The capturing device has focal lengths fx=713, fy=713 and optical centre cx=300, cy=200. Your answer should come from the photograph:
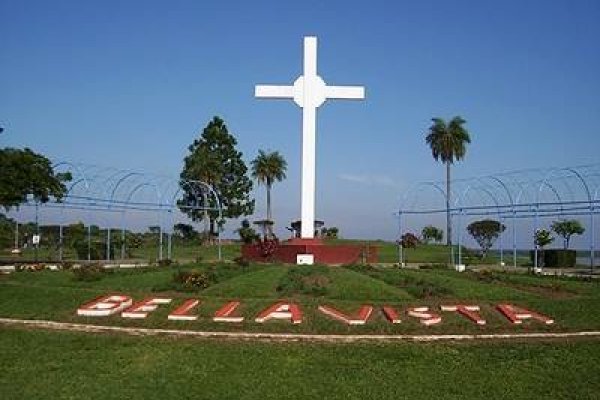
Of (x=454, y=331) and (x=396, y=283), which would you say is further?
(x=396, y=283)

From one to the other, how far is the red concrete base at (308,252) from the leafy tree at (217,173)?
35.9 m

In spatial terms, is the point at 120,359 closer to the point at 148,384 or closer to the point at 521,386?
the point at 148,384

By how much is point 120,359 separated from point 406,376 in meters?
5.22

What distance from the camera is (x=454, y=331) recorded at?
16.0m

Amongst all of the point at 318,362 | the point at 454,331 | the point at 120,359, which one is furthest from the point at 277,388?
the point at 454,331

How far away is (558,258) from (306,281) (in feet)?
91.0

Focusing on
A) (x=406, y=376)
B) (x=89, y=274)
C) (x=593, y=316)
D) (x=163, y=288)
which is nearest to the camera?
(x=406, y=376)

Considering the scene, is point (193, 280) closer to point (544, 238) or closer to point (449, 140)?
point (544, 238)

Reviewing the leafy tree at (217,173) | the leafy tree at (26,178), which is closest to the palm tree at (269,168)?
the leafy tree at (217,173)

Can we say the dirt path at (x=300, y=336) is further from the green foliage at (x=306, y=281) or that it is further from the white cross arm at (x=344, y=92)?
the white cross arm at (x=344, y=92)

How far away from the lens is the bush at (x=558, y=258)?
4350 cm

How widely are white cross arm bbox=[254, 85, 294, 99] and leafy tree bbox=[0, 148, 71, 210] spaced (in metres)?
13.1

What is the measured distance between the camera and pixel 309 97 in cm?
2908

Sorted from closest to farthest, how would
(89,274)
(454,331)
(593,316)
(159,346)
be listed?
(159,346), (454,331), (593,316), (89,274)
